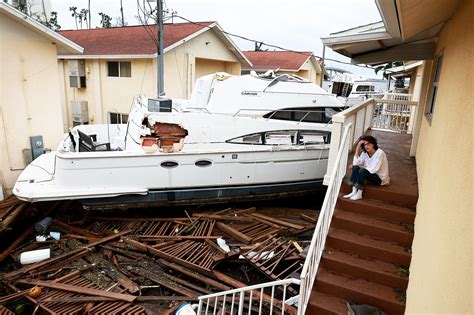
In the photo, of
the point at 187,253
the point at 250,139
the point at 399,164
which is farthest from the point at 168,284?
the point at 399,164

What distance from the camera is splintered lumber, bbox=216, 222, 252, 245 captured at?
23.0ft

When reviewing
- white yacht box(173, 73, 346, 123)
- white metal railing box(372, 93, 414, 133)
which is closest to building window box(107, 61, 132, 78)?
white yacht box(173, 73, 346, 123)

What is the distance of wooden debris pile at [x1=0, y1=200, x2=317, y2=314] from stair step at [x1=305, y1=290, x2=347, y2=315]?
2.12 ft

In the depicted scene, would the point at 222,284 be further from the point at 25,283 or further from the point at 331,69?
→ the point at 331,69

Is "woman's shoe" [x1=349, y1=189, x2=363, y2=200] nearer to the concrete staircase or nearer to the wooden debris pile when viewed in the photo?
the concrete staircase

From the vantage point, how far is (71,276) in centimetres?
587

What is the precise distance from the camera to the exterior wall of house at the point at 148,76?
14.4 metres

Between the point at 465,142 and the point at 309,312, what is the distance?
2821 millimetres

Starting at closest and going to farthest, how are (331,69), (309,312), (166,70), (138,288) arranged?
(309,312), (138,288), (166,70), (331,69)

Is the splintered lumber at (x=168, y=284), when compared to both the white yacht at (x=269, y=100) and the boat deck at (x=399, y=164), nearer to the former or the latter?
the boat deck at (x=399, y=164)

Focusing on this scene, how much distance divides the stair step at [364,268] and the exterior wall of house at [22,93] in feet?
27.3

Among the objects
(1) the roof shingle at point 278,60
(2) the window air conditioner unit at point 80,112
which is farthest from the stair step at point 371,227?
(1) the roof shingle at point 278,60

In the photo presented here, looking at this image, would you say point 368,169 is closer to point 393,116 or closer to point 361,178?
point 361,178

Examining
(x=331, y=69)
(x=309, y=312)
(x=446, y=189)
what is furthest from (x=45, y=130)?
(x=331, y=69)
